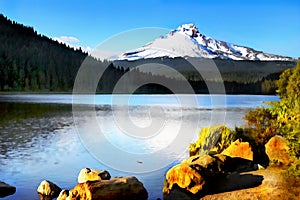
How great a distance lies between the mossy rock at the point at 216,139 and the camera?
1655cm

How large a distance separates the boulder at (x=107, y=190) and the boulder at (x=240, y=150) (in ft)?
16.7

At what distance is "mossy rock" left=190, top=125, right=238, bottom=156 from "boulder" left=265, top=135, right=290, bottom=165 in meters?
2.44

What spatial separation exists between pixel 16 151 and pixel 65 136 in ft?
25.4

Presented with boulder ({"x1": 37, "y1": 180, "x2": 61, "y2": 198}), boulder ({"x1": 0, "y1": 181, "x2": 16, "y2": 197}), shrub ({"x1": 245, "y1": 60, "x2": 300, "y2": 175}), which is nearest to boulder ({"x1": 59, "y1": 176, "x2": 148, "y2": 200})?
boulder ({"x1": 37, "y1": 180, "x2": 61, "y2": 198})

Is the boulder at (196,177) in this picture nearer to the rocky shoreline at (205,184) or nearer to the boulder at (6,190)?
the rocky shoreline at (205,184)

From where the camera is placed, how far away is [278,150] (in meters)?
13.9

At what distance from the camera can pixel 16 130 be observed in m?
30.9

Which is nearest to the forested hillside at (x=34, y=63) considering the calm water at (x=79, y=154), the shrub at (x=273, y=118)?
the calm water at (x=79, y=154)

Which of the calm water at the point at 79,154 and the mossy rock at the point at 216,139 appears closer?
the calm water at the point at 79,154

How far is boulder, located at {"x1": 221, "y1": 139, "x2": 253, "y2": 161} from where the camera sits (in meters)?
14.5

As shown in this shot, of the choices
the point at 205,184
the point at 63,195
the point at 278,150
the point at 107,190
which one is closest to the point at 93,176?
the point at 63,195

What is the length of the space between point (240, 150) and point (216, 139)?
2253 millimetres

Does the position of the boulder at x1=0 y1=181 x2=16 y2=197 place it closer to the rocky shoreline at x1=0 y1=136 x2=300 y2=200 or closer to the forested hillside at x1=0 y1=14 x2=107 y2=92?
the rocky shoreline at x1=0 y1=136 x2=300 y2=200

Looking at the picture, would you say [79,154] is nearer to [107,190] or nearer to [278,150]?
[107,190]
